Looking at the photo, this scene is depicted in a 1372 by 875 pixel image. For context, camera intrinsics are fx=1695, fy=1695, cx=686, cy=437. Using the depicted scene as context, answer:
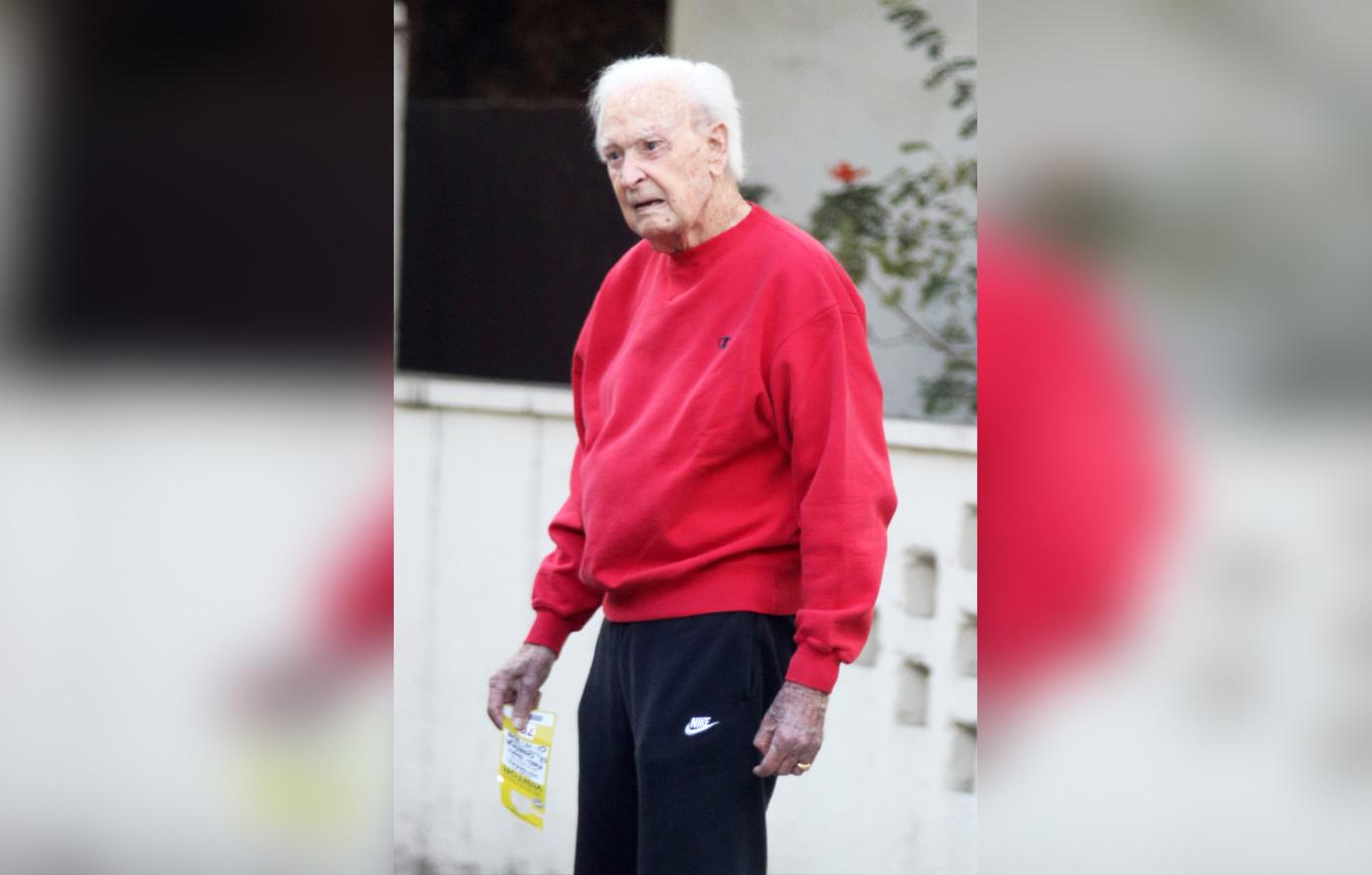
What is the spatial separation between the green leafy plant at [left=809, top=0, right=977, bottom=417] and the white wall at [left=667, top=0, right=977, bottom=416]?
0.05 metres

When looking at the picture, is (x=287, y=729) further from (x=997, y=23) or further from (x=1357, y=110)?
(x=1357, y=110)

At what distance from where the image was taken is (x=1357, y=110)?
111 cm

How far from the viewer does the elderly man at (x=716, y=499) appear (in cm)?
226

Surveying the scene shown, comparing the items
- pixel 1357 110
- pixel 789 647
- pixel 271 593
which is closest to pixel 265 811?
pixel 271 593

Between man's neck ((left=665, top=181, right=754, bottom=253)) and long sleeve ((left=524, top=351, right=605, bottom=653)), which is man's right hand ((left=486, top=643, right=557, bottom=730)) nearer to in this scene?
long sleeve ((left=524, top=351, right=605, bottom=653))

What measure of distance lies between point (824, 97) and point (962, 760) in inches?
71.8

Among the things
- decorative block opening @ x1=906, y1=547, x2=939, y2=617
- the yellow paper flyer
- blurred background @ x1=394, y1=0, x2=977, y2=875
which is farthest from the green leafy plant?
the yellow paper flyer

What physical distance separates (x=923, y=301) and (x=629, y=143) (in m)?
1.90

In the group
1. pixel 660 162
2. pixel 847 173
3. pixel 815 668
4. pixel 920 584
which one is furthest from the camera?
pixel 847 173

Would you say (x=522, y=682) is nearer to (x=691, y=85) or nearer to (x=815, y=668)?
(x=815, y=668)

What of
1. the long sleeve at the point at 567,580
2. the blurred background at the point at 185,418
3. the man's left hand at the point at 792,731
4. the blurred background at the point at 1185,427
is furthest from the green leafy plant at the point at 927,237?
the blurred background at the point at 185,418

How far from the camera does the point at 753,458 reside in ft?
7.62

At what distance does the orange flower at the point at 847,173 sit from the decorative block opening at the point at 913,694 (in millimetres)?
1306

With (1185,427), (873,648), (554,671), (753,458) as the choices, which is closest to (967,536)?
(873,648)
